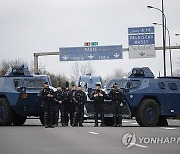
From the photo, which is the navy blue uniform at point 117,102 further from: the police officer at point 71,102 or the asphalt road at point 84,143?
the asphalt road at point 84,143

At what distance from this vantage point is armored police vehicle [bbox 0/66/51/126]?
75.3 ft

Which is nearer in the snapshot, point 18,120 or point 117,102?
point 117,102

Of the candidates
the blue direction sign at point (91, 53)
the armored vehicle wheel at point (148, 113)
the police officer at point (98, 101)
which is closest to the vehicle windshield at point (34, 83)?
the police officer at point (98, 101)

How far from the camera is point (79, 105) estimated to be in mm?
23188

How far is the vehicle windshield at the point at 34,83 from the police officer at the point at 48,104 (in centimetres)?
148

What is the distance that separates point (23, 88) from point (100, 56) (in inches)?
954

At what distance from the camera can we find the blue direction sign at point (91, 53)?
153ft

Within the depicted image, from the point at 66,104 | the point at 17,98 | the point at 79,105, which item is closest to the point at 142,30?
the point at 66,104

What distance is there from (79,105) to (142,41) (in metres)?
21.6

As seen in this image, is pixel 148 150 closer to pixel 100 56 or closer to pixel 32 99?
pixel 32 99

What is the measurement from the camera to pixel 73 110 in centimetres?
2389

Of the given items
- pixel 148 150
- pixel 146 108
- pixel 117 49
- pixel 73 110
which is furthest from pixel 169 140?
pixel 117 49

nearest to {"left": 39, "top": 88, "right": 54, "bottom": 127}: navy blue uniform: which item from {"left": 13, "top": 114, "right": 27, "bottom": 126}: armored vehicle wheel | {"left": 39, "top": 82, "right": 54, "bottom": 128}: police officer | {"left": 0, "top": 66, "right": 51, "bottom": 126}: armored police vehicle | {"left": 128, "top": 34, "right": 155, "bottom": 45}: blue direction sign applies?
{"left": 39, "top": 82, "right": 54, "bottom": 128}: police officer

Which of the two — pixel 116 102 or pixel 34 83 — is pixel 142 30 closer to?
pixel 34 83
